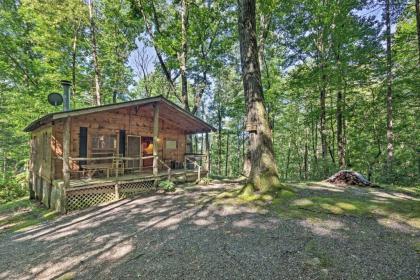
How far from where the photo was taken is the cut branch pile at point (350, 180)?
7996 mm

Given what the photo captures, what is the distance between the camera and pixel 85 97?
58.7 feet

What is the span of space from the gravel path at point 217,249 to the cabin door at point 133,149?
19.1 ft

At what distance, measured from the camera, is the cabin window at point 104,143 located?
31.8 ft

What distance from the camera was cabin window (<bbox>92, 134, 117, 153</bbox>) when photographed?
9688mm

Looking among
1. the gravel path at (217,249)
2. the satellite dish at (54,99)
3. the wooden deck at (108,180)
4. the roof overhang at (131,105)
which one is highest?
the satellite dish at (54,99)

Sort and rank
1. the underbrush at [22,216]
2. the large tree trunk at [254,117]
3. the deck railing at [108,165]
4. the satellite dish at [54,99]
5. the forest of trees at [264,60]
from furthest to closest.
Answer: the satellite dish at [54,99] < the forest of trees at [264,60] < the deck railing at [108,165] < the underbrush at [22,216] < the large tree trunk at [254,117]

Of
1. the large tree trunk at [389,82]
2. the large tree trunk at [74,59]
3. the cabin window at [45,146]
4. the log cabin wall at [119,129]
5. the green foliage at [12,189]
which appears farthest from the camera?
the large tree trunk at [74,59]

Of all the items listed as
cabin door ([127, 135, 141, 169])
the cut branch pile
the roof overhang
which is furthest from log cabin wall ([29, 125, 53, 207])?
the cut branch pile

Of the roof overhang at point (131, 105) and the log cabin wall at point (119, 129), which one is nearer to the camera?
the roof overhang at point (131, 105)

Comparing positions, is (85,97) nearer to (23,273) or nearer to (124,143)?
(124,143)

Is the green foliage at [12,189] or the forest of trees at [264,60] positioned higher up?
the forest of trees at [264,60]

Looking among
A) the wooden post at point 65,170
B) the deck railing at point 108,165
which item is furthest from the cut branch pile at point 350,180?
the wooden post at point 65,170

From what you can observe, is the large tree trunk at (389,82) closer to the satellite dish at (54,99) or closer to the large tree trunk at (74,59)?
the satellite dish at (54,99)

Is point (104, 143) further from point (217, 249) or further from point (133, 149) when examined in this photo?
point (217, 249)
